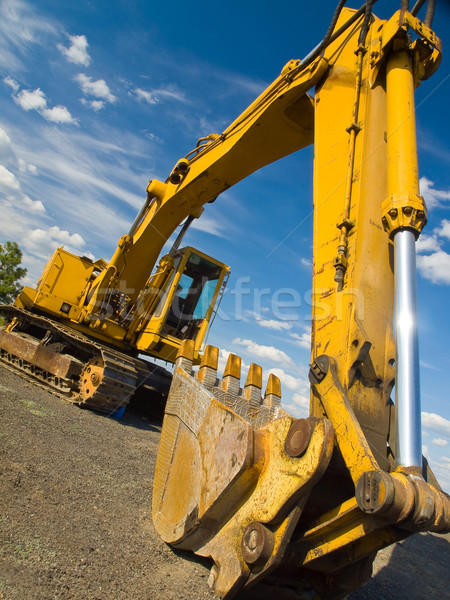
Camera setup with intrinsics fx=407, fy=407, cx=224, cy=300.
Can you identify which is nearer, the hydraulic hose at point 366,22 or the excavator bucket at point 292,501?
the excavator bucket at point 292,501

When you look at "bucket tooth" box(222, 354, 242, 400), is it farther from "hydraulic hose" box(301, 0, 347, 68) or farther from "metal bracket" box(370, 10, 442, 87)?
"hydraulic hose" box(301, 0, 347, 68)

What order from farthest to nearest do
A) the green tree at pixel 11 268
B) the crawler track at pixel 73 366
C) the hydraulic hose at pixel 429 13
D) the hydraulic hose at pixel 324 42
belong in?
the green tree at pixel 11 268, the crawler track at pixel 73 366, the hydraulic hose at pixel 324 42, the hydraulic hose at pixel 429 13

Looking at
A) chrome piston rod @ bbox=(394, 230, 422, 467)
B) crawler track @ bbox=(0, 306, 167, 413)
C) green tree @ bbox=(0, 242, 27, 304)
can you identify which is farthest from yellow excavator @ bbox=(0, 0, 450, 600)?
green tree @ bbox=(0, 242, 27, 304)

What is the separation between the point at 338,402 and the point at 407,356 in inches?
16.1

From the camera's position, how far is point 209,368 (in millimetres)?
3482

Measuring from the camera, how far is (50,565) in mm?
2146

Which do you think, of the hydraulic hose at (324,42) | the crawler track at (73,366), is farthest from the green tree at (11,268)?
the hydraulic hose at (324,42)

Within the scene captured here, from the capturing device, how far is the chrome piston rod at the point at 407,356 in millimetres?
1808

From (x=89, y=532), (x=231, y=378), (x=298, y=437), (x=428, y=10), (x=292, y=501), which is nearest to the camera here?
(x=292, y=501)

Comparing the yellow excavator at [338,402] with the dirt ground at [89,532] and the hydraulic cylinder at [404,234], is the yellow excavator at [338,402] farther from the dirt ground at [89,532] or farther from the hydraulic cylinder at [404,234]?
the dirt ground at [89,532]

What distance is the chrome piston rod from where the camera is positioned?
1808mm

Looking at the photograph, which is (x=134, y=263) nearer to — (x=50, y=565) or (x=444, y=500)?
(x=50, y=565)

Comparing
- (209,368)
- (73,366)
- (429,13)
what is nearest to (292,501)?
(209,368)

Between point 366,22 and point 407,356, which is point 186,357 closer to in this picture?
point 407,356
